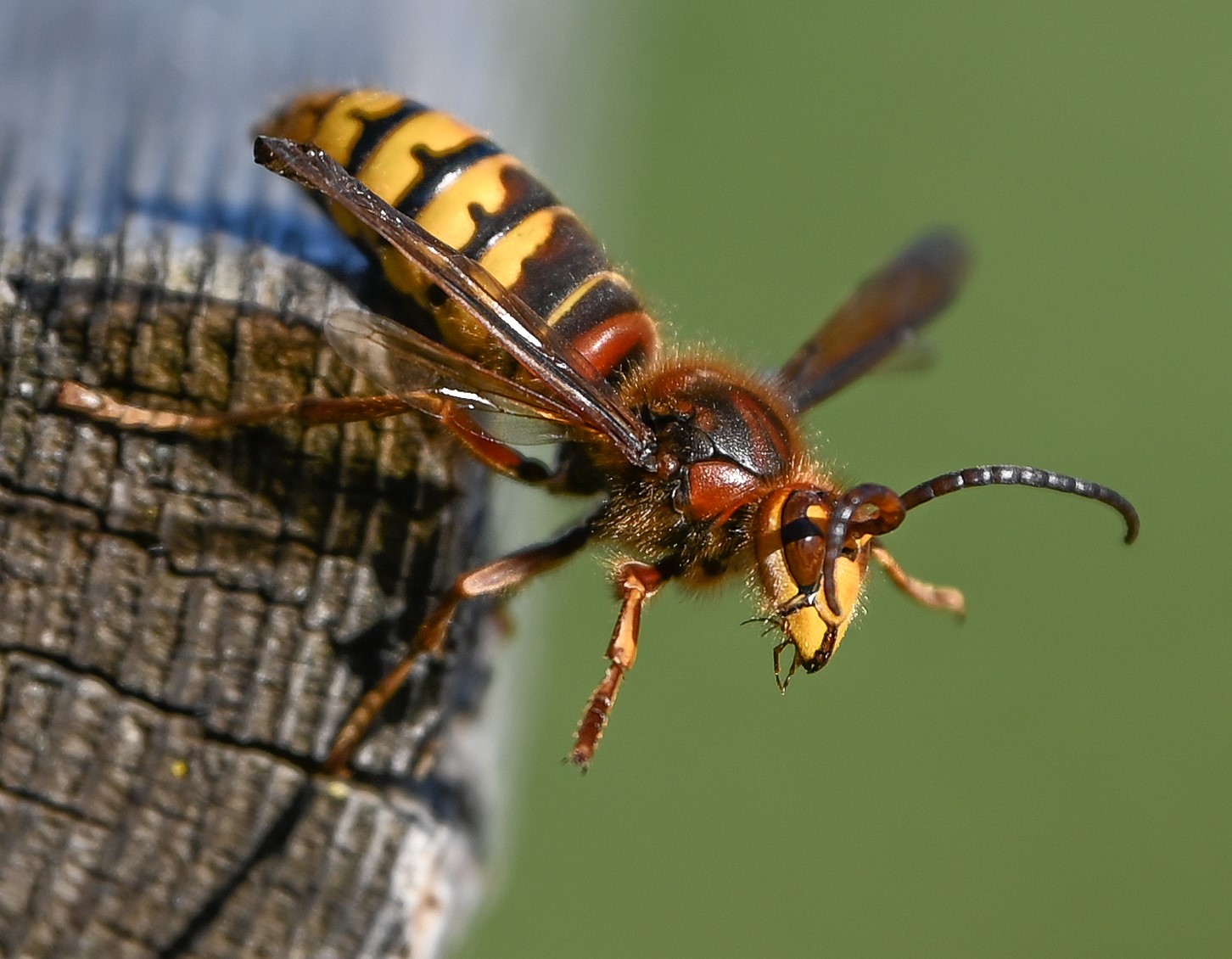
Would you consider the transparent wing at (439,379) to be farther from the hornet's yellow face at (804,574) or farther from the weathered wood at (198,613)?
the hornet's yellow face at (804,574)

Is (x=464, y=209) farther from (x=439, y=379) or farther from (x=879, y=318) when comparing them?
(x=879, y=318)

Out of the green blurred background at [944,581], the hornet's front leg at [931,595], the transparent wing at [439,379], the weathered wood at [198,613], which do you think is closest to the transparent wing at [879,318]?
the hornet's front leg at [931,595]

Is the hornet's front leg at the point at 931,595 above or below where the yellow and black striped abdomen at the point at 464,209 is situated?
below

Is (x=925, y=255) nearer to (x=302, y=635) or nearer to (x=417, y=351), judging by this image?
(x=417, y=351)

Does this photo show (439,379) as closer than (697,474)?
Yes

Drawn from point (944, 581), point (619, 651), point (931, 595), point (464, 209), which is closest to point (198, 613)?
point (619, 651)

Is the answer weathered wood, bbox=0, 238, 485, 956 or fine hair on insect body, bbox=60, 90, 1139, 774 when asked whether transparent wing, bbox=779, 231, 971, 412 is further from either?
weathered wood, bbox=0, 238, 485, 956

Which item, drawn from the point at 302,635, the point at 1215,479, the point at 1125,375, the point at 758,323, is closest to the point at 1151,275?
the point at 1125,375

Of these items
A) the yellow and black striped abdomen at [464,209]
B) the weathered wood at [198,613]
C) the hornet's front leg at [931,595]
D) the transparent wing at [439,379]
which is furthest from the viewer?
the hornet's front leg at [931,595]
